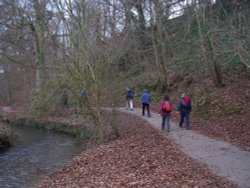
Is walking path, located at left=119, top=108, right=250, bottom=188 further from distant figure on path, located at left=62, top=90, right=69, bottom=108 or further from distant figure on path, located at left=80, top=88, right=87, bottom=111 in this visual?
distant figure on path, located at left=62, top=90, right=69, bottom=108

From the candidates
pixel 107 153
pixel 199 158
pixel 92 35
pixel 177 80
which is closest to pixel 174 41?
pixel 177 80

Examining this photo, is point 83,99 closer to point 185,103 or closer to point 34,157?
Answer: point 34,157

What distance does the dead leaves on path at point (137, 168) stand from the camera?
8.73m

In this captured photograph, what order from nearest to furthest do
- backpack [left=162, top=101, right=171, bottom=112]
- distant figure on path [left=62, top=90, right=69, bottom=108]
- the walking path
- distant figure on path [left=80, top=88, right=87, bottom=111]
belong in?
the walking path, distant figure on path [left=80, top=88, right=87, bottom=111], backpack [left=162, top=101, right=171, bottom=112], distant figure on path [left=62, top=90, right=69, bottom=108]

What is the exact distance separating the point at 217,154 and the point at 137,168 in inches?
103

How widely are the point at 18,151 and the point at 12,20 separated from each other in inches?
310

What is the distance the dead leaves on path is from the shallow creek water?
111 centimetres

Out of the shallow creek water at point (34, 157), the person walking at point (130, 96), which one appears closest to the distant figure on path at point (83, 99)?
the shallow creek water at point (34, 157)

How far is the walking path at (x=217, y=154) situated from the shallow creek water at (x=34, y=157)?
4.96 metres

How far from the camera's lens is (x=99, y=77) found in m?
15.0

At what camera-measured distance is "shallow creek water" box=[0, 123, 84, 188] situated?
12320 mm

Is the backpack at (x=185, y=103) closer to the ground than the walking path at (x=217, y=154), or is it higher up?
higher up

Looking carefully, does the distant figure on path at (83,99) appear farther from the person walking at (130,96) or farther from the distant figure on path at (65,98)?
the person walking at (130,96)

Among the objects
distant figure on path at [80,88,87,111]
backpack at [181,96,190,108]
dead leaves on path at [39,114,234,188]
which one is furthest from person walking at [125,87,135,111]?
dead leaves on path at [39,114,234,188]
